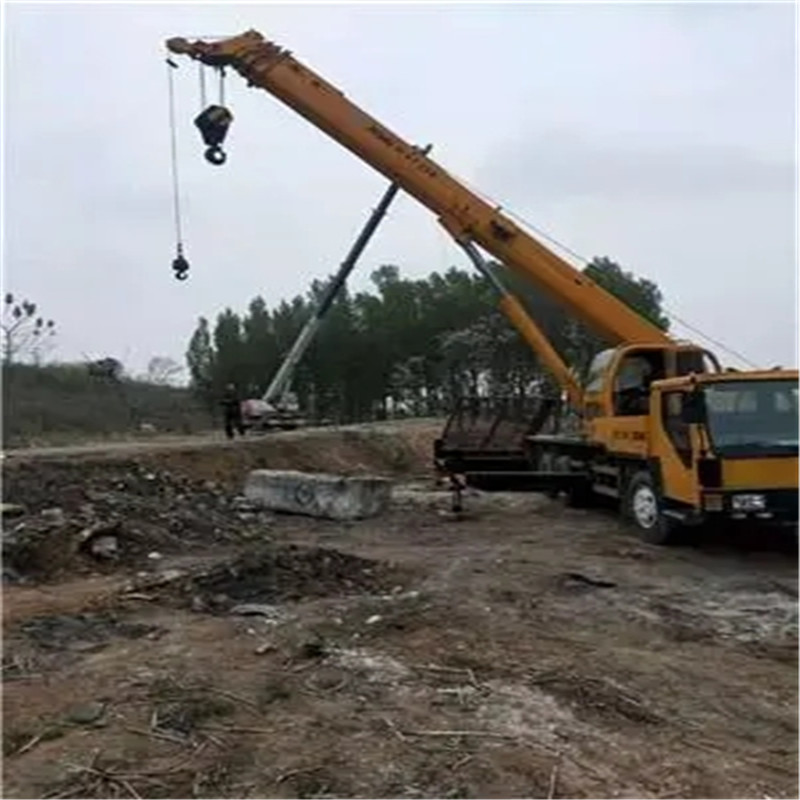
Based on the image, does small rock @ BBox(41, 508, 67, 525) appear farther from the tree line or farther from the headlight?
the tree line

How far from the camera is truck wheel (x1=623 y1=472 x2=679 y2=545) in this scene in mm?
12195

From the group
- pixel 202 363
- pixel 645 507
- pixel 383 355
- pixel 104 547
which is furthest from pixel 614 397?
pixel 202 363

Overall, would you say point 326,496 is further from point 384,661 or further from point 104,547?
point 384,661

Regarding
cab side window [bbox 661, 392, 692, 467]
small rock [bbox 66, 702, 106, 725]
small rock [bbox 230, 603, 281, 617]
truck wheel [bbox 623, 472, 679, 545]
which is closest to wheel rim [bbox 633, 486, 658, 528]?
truck wheel [bbox 623, 472, 679, 545]

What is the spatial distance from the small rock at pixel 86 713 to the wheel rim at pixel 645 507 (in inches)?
309

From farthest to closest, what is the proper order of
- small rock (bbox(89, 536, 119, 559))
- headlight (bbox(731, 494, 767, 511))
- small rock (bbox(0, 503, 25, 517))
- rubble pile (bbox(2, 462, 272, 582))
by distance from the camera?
1. small rock (bbox(0, 503, 25, 517))
2. headlight (bbox(731, 494, 767, 511))
3. small rock (bbox(89, 536, 119, 559))
4. rubble pile (bbox(2, 462, 272, 582))

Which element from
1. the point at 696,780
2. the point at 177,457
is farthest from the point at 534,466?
the point at 696,780

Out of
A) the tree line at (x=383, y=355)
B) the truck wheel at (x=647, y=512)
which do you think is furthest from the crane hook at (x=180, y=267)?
the tree line at (x=383, y=355)

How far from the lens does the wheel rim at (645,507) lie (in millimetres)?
12568

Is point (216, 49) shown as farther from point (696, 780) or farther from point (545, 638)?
point (696, 780)

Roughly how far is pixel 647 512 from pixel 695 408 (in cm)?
189

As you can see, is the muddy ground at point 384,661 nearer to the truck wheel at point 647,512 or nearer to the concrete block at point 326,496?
the truck wheel at point 647,512

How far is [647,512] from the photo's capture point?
12805 millimetres

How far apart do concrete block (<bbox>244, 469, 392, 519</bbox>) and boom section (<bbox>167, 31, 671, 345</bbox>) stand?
378 centimetres
